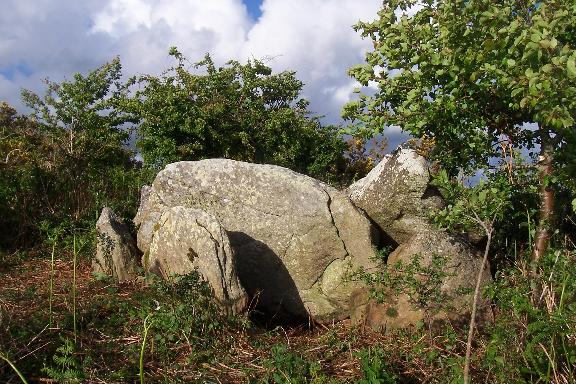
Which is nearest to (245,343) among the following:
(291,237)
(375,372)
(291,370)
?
(291,370)

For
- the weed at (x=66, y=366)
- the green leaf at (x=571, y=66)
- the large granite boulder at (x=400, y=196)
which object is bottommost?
the weed at (x=66, y=366)

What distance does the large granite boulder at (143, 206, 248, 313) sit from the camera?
600 centimetres

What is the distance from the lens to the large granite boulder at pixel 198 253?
600cm

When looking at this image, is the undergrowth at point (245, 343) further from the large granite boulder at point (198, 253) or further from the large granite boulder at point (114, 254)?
the large granite boulder at point (114, 254)

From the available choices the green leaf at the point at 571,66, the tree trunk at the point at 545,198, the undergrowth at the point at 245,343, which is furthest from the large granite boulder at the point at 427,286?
the green leaf at the point at 571,66

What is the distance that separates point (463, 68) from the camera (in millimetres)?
5793

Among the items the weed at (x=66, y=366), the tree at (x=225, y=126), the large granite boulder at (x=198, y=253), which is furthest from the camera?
the tree at (x=225, y=126)

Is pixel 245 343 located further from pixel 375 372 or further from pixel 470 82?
pixel 470 82

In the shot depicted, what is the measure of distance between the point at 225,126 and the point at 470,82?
914 cm

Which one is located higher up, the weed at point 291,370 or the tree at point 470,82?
the tree at point 470,82

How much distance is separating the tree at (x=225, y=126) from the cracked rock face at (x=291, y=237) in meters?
6.39

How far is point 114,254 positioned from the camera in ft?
22.8

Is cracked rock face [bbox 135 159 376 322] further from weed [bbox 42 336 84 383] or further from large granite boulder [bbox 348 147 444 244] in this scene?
weed [bbox 42 336 84 383]

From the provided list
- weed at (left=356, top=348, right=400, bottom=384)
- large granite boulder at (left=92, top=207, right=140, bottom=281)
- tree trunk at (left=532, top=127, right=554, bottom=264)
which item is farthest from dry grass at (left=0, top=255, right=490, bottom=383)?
tree trunk at (left=532, top=127, right=554, bottom=264)
